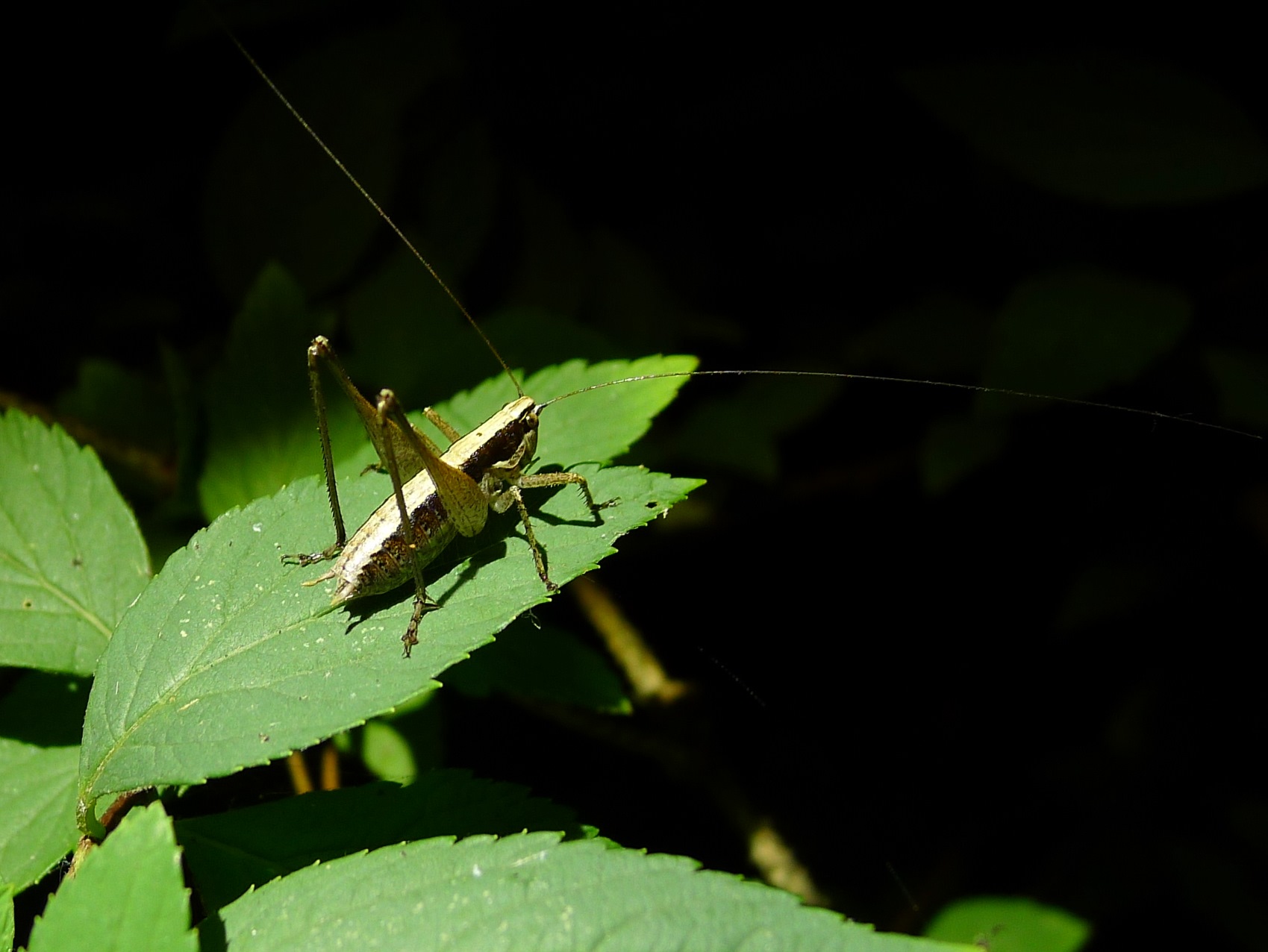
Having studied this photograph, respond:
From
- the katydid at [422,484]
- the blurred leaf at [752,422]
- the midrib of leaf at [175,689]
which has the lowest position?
the blurred leaf at [752,422]

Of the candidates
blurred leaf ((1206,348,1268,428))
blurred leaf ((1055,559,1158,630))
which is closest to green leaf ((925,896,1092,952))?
blurred leaf ((1055,559,1158,630))

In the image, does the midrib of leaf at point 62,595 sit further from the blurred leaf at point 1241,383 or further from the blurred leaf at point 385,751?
the blurred leaf at point 1241,383

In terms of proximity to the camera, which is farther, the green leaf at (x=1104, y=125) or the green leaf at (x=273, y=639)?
the green leaf at (x=1104, y=125)

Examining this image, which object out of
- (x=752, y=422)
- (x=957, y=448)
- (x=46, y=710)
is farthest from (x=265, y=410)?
(x=957, y=448)

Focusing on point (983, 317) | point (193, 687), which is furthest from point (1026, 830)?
point (193, 687)

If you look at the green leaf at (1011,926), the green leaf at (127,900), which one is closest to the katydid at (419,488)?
the green leaf at (127,900)

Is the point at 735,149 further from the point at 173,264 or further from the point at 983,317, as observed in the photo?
the point at 173,264

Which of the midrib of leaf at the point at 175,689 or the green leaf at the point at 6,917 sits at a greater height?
the midrib of leaf at the point at 175,689
